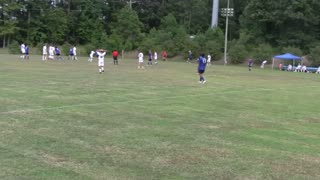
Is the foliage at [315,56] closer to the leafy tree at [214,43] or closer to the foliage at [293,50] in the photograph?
the foliage at [293,50]

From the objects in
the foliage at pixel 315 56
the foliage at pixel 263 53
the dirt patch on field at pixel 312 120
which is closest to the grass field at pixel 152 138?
the dirt patch on field at pixel 312 120

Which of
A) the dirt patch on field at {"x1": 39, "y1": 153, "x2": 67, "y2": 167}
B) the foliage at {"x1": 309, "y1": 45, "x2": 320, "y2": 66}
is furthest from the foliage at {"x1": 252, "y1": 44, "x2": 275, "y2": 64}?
the dirt patch on field at {"x1": 39, "y1": 153, "x2": 67, "y2": 167}

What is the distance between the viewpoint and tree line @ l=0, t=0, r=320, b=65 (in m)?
72.1

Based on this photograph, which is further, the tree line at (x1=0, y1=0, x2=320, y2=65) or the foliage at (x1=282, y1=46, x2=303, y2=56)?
the tree line at (x1=0, y1=0, x2=320, y2=65)

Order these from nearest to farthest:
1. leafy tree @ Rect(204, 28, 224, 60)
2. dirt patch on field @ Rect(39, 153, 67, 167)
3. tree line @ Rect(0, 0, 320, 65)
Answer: dirt patch on field @ Rect(39, 153, 67, 167)
tree line @ Rect(0, 0, 320, 65)
leafy tree @ Rect(204, 28, 224, 60)

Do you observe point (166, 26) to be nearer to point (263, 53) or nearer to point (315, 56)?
point (263, 53)

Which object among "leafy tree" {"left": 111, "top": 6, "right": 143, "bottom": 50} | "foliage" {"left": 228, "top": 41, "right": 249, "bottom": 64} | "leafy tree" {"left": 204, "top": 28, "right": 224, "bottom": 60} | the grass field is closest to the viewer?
the grass field

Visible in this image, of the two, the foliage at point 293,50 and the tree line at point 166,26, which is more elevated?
the tree line at point 166,26

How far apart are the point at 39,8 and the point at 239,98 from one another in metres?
79.7

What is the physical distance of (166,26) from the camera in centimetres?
8756

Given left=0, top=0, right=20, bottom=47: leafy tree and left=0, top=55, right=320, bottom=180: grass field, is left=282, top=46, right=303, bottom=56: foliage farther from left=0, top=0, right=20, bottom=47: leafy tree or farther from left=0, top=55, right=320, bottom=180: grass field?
left=0, top=55, right=320, bottom=180: grass field

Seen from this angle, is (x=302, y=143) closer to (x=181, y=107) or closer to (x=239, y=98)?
(x=181, y=107)

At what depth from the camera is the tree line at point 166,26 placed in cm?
7206

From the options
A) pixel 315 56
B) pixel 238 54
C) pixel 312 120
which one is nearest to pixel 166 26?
pixel 238 54
